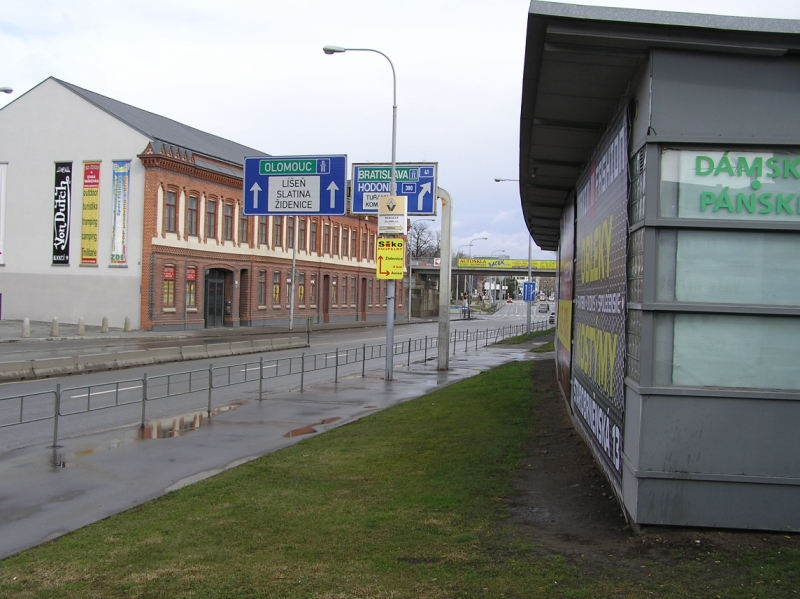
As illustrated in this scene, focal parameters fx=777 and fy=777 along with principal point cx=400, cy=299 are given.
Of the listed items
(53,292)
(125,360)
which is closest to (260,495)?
(125,360)

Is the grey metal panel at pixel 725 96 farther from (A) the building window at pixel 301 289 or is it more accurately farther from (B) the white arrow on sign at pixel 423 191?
(A) the building window at pixel 301 289

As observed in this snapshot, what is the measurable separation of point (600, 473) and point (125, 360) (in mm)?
18999

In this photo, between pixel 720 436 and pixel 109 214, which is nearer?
pixel 720 436

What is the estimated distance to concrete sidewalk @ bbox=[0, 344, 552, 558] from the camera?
25.2ft

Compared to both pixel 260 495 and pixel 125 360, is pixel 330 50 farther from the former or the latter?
pixel 260 495

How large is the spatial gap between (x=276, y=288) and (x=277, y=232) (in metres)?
4.08

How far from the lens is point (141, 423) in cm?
1333

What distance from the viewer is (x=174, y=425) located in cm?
1348

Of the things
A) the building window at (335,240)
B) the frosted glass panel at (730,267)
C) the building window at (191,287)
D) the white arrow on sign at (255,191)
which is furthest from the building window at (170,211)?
the frosted glass panel at (730,267)

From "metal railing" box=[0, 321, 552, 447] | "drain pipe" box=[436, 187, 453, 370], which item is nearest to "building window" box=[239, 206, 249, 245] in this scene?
"metal railing" box=[0, 321, 552, 447]

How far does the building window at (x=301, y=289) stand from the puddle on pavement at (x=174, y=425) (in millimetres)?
45572

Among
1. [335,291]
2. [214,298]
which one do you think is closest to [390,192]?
[214,298]

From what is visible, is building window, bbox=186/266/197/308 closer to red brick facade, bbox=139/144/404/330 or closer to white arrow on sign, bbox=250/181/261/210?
red brick facade, bbox=139/144/404/330

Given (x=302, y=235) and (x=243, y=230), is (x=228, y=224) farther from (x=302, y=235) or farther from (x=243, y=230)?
(x=302, y=235)
